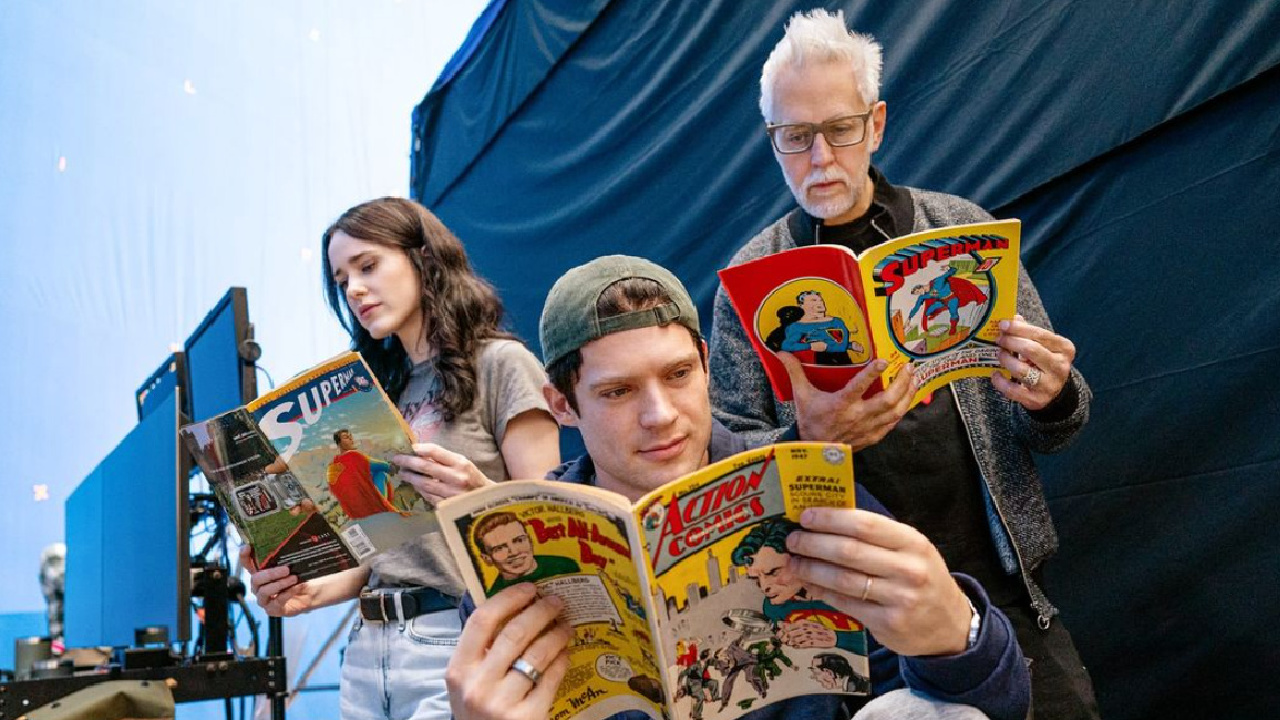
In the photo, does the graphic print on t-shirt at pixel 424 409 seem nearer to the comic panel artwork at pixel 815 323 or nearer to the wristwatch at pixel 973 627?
the comic panel artwork at pixel 815 323

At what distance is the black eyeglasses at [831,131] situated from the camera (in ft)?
5.34

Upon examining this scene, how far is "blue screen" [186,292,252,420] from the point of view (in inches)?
92.1

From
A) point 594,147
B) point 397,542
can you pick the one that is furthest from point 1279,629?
point 594,147

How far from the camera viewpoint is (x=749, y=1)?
290cm

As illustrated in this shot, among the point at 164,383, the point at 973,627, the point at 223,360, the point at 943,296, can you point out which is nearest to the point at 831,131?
A: the point at 943,296

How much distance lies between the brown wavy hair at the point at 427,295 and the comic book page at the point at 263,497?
341 mm

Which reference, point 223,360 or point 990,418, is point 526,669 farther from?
point 223,360

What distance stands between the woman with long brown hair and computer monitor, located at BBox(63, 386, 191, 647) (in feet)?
1.29

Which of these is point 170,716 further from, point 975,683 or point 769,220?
point 769,220

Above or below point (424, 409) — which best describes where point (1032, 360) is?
below

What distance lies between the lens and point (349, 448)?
4.81 ft

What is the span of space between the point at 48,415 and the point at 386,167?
1.90 meters

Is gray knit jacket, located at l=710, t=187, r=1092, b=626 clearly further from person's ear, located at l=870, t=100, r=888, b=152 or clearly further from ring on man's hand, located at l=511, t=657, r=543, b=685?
ring on man's hand, located at l=511, t=657, r=543, b=685

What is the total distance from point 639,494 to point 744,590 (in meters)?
0.36
